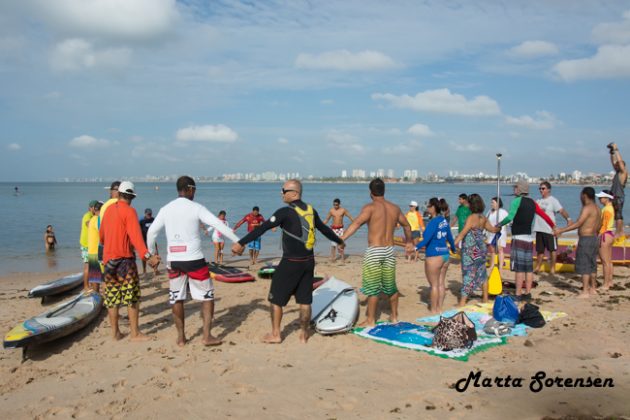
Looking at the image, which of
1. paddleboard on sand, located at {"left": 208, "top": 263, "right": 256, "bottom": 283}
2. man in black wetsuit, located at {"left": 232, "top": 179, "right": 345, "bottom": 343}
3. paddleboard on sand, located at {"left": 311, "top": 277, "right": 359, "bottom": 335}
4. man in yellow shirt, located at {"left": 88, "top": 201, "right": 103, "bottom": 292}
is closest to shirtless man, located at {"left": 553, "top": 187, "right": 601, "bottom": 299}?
paddleboard on sand, located at {"left": 311, "top": 277, "right": 359, "bottom": 335}

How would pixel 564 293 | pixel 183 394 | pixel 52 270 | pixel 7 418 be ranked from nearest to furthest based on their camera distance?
pixel 7 418, pixel 183 394, pixel 564 293, pixel 52 270

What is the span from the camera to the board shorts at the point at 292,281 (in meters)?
6.07

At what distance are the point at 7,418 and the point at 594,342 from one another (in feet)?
22.5

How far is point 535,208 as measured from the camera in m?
8.24

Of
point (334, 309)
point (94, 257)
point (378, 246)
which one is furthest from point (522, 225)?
point (94, 257)

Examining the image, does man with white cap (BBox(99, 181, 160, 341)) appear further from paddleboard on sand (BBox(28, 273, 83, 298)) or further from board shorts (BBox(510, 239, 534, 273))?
board shorts (BBox(510, 239, 534, 273))

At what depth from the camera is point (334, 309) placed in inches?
281

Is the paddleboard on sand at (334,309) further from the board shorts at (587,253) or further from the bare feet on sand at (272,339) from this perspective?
the board shorts at (587,253)

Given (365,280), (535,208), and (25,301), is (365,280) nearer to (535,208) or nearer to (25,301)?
(535,208)

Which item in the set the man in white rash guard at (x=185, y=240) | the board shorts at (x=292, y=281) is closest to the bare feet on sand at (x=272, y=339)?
the board shorts at (x=292, y=281)

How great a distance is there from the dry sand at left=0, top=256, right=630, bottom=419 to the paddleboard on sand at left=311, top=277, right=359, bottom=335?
23cm

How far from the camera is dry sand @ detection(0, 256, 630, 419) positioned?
443 cm

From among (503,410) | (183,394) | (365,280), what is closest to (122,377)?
(183,394)

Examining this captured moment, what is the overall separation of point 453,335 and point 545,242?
6252mm
